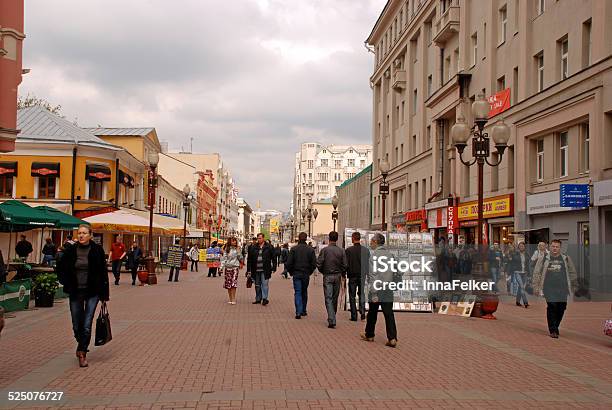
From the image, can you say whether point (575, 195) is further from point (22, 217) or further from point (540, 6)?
point (22, 217)

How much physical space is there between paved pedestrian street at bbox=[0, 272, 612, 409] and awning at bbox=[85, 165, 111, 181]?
2858cm

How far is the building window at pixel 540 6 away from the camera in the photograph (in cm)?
2599

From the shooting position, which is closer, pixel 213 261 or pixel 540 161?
pixel 540 161

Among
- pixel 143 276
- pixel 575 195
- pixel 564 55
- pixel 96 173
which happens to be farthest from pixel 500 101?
pixel 96 173

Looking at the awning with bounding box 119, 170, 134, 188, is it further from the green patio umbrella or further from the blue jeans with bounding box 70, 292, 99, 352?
the blue jeans with bounding box 70, 292, 99, 352

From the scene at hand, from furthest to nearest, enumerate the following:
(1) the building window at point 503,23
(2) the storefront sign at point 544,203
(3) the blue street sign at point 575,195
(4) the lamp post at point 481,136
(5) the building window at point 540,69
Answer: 1. (1) the building window at point 503,23
2. (5) the building window at point 540,69
3. (2) the storefront sign at point 544,203
4. (3) the blue street sign at point 575,195
5. (4) the lamp post at point 481,136

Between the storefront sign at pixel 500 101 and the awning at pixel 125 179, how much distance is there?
25.9 metres

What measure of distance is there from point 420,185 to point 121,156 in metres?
20.5

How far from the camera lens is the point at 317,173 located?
161125mm

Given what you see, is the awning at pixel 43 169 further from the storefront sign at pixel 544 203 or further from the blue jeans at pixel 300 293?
the blue jeans at pixel 300 293

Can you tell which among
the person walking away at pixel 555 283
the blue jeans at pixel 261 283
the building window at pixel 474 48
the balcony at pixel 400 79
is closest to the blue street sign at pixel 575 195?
the person walking away at pixel 555 283

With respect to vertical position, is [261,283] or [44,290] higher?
[261,283]

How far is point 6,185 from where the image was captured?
42.0 m

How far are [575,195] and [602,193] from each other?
106 centimetres
